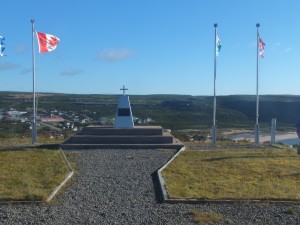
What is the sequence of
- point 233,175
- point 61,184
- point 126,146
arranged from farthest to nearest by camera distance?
point 126,146 < point 233,175 < point 61,184

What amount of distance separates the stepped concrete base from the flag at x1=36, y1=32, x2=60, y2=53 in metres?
3.38

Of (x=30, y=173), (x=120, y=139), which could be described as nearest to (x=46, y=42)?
(x=120, y=139)

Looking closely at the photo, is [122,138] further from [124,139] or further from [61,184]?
[61,184]

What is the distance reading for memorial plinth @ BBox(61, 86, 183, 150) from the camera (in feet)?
54.6

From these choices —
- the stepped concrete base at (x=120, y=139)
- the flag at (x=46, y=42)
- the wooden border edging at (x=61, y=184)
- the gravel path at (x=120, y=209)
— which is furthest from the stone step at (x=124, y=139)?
the gravel path at (x=120, y=209)

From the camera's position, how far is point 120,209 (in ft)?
26.1

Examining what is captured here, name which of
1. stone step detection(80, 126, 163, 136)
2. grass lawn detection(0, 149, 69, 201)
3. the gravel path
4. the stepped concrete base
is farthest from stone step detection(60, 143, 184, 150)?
the gravel path

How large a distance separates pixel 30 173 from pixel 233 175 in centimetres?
476

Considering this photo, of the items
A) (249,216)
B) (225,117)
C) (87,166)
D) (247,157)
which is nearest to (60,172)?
(87,166)

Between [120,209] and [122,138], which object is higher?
[122,138]

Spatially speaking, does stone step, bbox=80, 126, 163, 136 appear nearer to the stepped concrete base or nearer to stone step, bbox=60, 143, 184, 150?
the stepped concrete base

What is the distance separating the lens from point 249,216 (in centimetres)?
755

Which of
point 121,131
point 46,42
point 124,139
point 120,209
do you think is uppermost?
point 46,42

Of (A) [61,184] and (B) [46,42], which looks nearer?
(A) [61,184]
